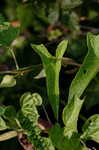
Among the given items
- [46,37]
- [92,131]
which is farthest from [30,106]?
[46,37]

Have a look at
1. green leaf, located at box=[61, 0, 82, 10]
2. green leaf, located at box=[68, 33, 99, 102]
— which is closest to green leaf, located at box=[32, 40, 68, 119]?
green leaf, located at box=[68, 33, 99, 102]

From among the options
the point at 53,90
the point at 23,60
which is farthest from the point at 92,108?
the point at 23,60

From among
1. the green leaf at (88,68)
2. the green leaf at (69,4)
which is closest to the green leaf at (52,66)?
the green leaf at (88,68)

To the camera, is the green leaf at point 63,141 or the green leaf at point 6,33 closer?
the green leaf at point 63,141

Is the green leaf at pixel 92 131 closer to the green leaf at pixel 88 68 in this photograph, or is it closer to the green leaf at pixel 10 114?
the green leaf at pixel 88 68

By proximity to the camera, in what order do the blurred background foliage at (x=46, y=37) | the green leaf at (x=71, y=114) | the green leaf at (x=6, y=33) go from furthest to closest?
the blurred background foliage at (x=46, y=37) < the green leaf at (x=6, y=33) < the green leaf at (x=71, y=114)

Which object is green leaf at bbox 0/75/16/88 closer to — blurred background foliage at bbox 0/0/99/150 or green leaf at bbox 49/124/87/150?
blurred background foliage at bbox 0/0/99/150
